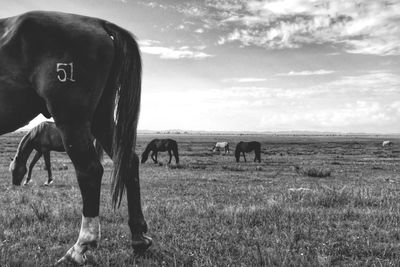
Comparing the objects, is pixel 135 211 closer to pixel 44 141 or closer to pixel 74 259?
pixel 74 259

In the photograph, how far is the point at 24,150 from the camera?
495 inches

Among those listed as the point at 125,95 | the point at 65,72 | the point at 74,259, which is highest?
the point at 65,72

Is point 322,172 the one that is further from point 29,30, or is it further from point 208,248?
point 29,30

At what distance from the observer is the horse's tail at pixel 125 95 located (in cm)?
398

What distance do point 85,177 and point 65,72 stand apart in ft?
3.57

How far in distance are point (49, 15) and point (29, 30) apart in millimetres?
283

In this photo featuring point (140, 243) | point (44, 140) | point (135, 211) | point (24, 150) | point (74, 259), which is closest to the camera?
point (74, 259)

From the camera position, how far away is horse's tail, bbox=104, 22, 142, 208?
157 inches

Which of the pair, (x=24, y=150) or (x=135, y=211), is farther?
(x=24, y=150)

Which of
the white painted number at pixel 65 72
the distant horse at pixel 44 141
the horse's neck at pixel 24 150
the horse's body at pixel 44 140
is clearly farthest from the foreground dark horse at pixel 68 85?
the horse's body at pixel 44 140

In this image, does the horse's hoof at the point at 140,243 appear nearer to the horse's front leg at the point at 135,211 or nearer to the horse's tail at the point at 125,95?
the horse's front leg at the point at 135,211

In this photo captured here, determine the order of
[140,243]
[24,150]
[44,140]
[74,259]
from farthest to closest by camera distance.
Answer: [44,140], [24,150], [140,243], [74,259]

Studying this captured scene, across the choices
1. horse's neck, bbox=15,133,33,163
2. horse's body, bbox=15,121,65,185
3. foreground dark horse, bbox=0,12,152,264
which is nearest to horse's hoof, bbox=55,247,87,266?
foreground dark horse, bbox=0,12,152,264

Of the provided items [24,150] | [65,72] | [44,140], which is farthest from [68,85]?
[44,140]
